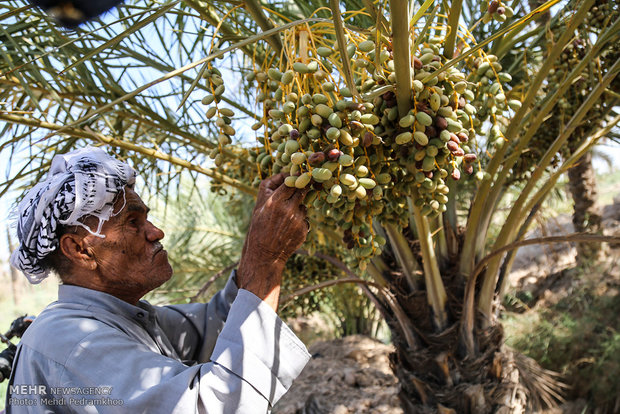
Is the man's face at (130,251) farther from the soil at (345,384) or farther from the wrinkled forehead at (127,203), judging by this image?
the soil at (345,384)

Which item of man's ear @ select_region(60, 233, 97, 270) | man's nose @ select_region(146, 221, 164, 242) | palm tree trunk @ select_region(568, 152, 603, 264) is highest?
palm tree trunk @ select_region(568, 152, 603, 264)

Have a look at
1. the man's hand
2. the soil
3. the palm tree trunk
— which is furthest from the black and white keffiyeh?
the palm tree trunk

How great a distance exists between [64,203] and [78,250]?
13 cm

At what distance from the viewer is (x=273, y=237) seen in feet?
3.95

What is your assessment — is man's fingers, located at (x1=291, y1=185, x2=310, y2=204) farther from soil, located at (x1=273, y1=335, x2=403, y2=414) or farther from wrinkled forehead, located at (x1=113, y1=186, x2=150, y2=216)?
soil, located at (x1=273, y1=335, x2=403, y2=414)

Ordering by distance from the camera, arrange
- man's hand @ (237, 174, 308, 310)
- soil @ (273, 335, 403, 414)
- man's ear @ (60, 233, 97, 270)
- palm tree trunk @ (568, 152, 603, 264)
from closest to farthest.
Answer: man's hand @ (237, 174, 308, 310)
man's ear @ (60, 233, 97, 270)
soil @ (273, 335, 403, 414)
palm tree trunk @ (568, 152, 603, 264)

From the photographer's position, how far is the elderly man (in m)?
1.01

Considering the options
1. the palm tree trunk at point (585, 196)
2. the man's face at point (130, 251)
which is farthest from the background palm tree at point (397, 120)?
the palm tree trunk at point (585, 196)

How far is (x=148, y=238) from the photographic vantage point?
1.42m

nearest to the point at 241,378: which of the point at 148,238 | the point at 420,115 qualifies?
the point at 148,238

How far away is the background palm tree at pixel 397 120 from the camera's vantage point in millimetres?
1138

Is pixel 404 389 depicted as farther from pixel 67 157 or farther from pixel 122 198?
pixel 67 157

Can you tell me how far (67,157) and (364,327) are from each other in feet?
13.5

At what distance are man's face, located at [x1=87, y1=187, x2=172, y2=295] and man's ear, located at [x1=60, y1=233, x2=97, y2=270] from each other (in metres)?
0.01
